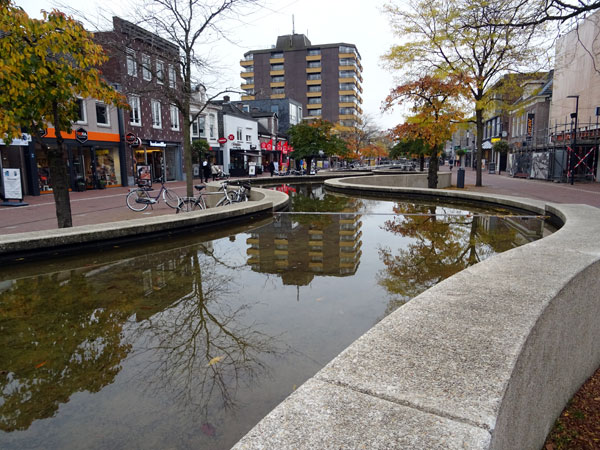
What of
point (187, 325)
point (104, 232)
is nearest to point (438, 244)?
point (187, 325)

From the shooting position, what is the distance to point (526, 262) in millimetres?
4141

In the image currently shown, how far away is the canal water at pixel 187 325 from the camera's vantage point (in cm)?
254

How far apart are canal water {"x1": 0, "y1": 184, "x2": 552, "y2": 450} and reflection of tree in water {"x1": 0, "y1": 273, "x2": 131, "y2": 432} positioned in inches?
0.5

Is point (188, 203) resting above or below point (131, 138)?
below

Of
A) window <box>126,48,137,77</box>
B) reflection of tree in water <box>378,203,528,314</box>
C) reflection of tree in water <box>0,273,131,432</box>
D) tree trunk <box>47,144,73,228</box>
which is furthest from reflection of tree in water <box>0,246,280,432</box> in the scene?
window <box>126,48,137,77</box>

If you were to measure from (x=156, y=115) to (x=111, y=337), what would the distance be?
31.2 m

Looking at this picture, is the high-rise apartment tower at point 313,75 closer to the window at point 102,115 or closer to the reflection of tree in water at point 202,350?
the window at point 102,115

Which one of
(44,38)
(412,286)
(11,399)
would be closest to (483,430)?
(11,399)

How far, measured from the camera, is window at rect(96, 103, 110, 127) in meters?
25.7

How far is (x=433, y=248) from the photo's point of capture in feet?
23.7

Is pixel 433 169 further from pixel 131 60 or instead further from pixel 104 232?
pixel 104 232

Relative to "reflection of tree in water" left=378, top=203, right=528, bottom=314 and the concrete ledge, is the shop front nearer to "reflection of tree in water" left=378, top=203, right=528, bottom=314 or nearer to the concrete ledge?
the concrete ledge

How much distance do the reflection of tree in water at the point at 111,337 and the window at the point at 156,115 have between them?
2820 cm

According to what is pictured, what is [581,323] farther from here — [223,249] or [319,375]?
[223,249]
